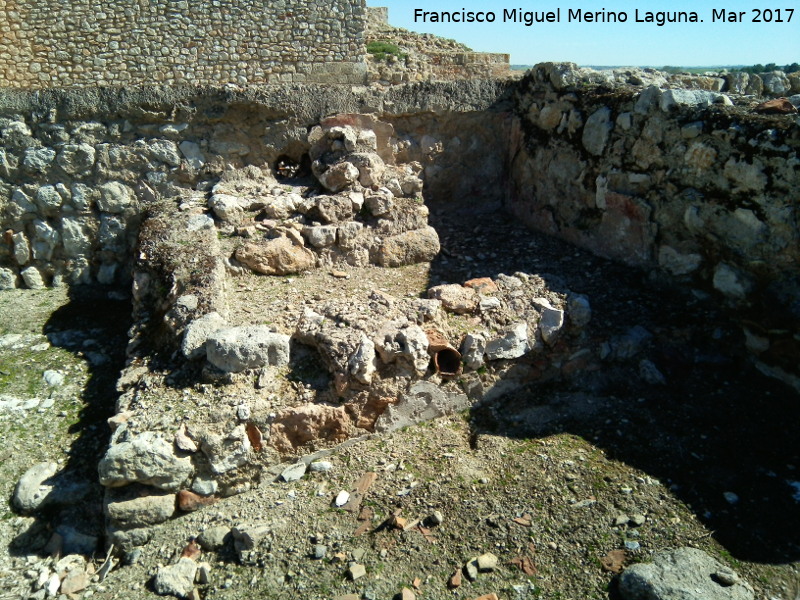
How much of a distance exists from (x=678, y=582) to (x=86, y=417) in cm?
375

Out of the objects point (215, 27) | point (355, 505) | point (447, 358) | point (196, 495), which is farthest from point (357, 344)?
point (215, 27)

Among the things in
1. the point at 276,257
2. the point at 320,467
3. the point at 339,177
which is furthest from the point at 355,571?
the point at 339,177

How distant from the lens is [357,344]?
4.02 m

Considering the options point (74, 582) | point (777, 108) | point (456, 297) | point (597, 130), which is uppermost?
point (777, 108)

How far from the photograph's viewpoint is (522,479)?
3660 millimetres

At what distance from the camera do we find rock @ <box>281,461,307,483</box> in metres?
3.72

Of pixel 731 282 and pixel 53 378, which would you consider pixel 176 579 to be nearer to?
pixel 53 378

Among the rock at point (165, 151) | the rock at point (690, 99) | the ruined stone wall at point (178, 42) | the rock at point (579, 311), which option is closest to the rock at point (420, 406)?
the rock at point (579, 311)

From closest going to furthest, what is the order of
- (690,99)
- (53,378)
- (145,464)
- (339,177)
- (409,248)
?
(145,464) < (690,99) < (53,378) < (409,248) < (339,177)

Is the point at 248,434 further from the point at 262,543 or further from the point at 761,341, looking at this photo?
the point at 761,341

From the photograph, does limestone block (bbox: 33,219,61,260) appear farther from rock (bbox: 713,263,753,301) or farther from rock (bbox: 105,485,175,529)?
rock (bbox: 713,263,753,301)

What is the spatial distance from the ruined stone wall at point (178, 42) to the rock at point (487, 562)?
6025 mm

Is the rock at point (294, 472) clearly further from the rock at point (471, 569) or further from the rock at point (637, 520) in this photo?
the rock at point (637, 520)

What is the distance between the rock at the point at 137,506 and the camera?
347cm
